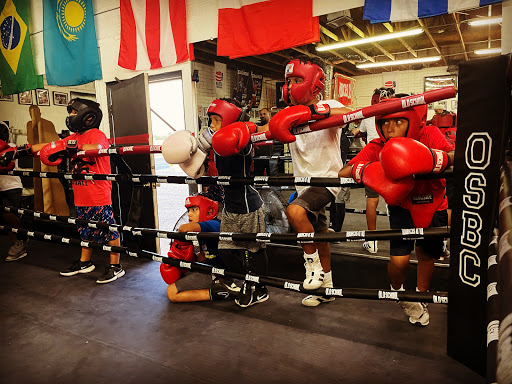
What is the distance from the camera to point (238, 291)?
2.47 metres

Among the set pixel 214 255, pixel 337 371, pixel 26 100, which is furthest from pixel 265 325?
pixel 26 100

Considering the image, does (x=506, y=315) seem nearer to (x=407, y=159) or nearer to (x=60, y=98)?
(x=407, y=159)

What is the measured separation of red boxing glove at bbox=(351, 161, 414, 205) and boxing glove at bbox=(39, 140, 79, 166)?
223cm

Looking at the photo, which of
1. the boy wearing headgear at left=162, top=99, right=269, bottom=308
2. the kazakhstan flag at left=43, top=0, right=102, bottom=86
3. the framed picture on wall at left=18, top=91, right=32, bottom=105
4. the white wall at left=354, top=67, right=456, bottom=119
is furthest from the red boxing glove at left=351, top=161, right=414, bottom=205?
the white wall at left=354, top=67, right=456, bottom=119

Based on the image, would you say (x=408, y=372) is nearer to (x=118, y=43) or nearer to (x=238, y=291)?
(x=238, y=291)

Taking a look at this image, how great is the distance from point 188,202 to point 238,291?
30.5 inches

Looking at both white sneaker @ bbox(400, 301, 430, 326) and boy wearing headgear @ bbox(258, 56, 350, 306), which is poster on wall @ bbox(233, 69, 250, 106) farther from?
white sneaker @ bbox(400, 301, 430, 326)

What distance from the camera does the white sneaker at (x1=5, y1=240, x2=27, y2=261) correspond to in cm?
364

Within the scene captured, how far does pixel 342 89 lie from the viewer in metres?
9.46

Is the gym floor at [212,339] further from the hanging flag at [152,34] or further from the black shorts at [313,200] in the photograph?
the hanging flag at [152,34]

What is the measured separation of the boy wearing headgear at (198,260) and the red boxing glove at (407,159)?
1526 mm

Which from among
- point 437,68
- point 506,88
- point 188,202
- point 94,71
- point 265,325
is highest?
point 437,68

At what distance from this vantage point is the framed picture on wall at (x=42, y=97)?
8094mm

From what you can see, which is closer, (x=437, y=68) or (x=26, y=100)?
(x=26, y=100)
